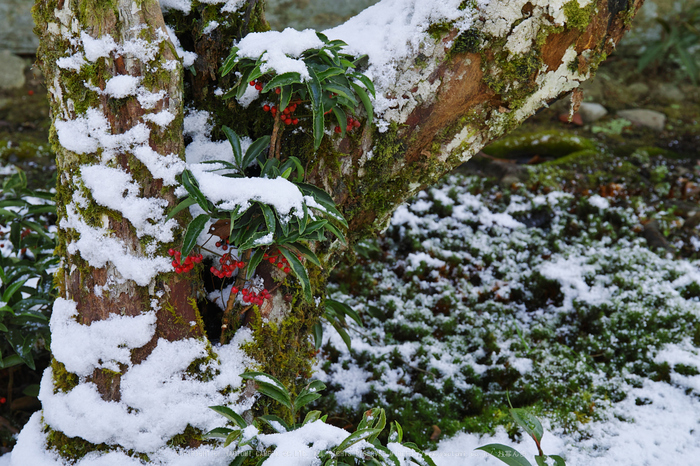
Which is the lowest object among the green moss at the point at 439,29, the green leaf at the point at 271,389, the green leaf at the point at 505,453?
the green leaf at the point at 505,453

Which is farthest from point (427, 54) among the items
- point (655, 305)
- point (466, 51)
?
point (655, 305)

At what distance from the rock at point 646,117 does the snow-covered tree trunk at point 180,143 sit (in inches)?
155

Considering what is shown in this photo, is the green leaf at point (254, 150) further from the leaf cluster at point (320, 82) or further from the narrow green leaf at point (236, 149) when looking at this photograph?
the leaf cluster at point (320, 82)

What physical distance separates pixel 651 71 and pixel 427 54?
5534 millimetres

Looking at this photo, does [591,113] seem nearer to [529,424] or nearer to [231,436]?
[529,424]

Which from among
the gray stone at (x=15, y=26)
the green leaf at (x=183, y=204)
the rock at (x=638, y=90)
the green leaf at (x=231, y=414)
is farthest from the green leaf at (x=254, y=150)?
the rock at (x=638, y=90)

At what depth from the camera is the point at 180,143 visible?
1.62 meters

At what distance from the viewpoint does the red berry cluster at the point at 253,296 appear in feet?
5.22

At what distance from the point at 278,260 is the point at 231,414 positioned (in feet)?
1.66

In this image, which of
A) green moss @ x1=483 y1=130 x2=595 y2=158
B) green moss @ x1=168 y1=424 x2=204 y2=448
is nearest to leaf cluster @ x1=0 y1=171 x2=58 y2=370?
green moss @ x1=168 y1=424 x2=204 y2=448

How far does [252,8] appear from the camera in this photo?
5.88 feet

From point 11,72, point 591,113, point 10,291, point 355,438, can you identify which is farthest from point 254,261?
point 11,72

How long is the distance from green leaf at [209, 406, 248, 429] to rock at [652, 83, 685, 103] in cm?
592

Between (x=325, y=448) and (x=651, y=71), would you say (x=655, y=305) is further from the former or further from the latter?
(x=651, y=71)
